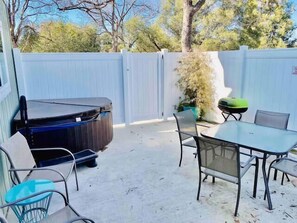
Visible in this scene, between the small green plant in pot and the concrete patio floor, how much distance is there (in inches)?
80.9

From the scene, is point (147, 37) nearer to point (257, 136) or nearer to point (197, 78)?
point (197, 78)

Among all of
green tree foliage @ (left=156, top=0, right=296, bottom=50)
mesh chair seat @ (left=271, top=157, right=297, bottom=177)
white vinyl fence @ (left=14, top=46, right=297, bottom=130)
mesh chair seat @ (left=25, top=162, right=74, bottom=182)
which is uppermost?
green tree foliage @ (left=156, top=0, right=296, bottom=50)

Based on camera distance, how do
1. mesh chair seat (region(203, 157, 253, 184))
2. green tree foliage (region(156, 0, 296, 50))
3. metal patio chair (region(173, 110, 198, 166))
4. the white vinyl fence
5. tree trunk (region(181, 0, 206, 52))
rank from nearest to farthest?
1. mesh chair seat (region(203, 157, 253, 184))
2. metal patio chair (region(173, 110, 198, 166))
3. the white vinyl fence
4. tree trunk (region(181, 0, 206, 52))
5. green tree foliage (region(156, 0, 296, 50))

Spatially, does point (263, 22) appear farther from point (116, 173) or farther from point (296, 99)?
point (116, 173)

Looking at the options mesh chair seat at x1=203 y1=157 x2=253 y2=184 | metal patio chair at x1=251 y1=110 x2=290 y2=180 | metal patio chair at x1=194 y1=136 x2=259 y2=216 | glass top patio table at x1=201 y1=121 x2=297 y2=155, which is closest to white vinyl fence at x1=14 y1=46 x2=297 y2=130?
metal patio chair at x1=251 y1=110 x2=290 y2=180

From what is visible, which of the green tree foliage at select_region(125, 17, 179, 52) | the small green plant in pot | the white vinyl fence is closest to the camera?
the white vinyl fence

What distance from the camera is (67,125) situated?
3.48 m

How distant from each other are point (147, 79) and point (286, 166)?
381cm

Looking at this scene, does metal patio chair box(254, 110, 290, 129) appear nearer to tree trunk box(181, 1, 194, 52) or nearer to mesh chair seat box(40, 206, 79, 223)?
mesh chair seat box(40, 206, 79, 223)

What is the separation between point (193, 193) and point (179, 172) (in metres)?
0.55

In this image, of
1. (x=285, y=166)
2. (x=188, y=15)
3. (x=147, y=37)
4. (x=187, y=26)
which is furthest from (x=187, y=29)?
(x=147, y=37)

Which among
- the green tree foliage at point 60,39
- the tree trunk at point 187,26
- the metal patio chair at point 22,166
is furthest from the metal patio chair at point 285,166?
the green tree foliage at point 60,39

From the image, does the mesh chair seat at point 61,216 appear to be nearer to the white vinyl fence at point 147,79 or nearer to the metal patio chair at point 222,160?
the metal patio chair at point 222,160

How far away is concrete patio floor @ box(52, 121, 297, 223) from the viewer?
8.02 feet
